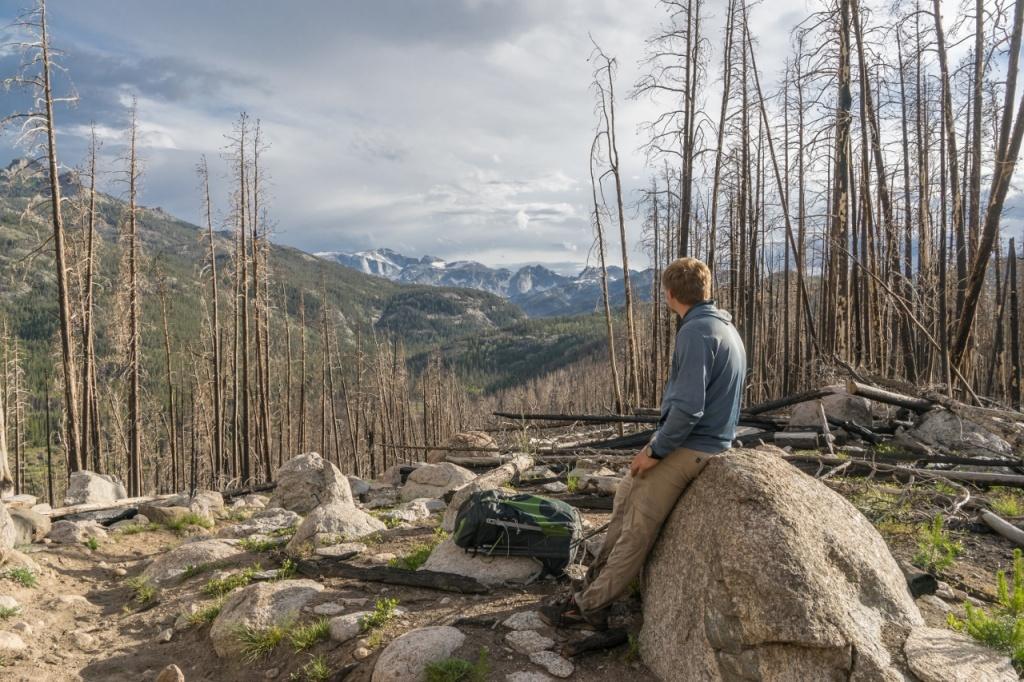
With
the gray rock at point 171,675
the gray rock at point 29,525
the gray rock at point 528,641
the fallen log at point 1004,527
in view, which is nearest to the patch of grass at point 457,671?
the gray rock at point 528,641

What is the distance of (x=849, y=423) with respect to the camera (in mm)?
9281

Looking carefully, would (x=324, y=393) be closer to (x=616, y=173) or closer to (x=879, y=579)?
(x=616, y=173)

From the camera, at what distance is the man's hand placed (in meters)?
3.98

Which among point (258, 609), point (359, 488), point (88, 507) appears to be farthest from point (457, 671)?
point (88, 507)

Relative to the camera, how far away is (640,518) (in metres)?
4.12

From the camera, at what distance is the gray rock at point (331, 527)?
763 cm

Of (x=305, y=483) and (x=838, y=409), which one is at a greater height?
(x=838, y=409)

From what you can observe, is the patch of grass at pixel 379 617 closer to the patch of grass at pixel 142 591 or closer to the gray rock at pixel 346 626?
the gray rock at pixel 346 626

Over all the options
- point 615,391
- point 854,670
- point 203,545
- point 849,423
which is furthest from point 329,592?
point 615,391

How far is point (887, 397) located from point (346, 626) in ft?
24.1

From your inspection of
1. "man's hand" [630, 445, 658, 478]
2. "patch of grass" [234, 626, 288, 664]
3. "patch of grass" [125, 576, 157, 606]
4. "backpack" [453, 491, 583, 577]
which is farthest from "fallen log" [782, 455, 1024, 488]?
"patch of grass" [125, 576, 157, 606]

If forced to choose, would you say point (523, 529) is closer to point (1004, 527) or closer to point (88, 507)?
point (1004, 527)

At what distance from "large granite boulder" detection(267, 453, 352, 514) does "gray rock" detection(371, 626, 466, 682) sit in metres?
7.16

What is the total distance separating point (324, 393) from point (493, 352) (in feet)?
483
